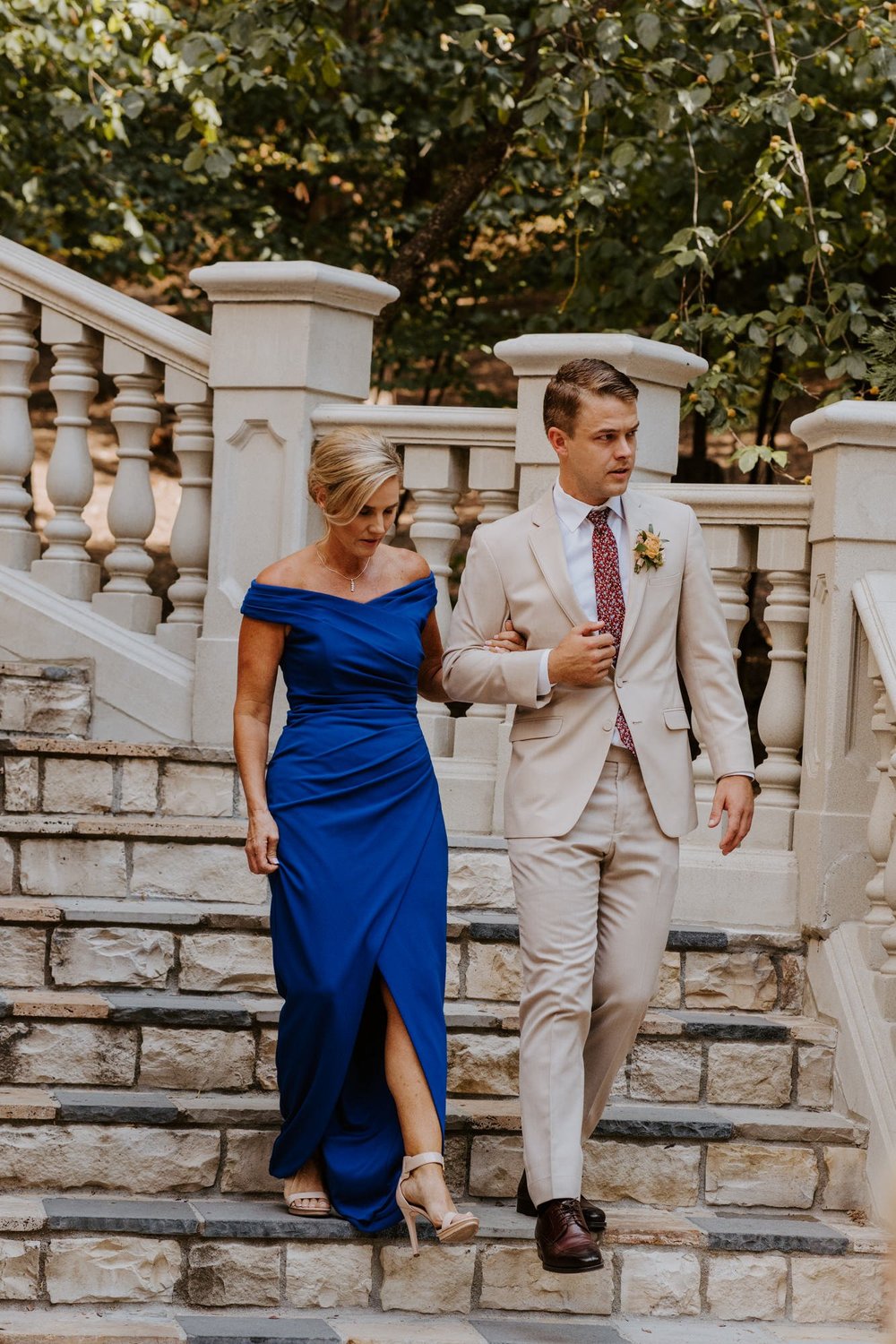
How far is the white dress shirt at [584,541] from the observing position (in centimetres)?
400

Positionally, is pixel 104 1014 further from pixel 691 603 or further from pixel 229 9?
pixel 229 9

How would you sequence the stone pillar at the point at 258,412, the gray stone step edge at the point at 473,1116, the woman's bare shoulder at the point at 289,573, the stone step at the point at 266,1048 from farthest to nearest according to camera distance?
1. the stone pillar at the point at 258,412
2. the stone step at the point at 266,1048
3. the gray stone step edge at the point at 473,1116
4. the woman's bare shoulder at the point at 289,573

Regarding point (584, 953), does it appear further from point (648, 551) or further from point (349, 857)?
point (648, 551)

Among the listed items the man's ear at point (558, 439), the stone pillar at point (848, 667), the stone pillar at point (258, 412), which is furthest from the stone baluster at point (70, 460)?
the stone pillar at point (848, 667)

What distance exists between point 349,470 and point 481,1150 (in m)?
1.71

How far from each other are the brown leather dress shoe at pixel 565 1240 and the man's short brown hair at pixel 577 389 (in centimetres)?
170

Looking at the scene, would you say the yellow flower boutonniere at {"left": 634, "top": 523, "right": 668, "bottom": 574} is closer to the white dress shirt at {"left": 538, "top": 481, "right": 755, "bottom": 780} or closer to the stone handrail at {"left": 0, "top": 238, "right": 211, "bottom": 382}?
the white dress shirt at {"left": 538, "top": 481, "right": 755, "bottom": 780}

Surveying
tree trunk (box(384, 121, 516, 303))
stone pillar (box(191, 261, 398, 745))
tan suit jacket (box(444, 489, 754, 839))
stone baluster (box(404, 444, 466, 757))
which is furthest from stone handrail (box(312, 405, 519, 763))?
tree trunk (box(384, 121, 516, 303))

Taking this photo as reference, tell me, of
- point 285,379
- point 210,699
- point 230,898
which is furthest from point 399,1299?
point 285,379

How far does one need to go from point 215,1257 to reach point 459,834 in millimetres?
1930

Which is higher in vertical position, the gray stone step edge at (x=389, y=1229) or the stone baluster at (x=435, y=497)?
the stone baluster at (x=435, y=497)

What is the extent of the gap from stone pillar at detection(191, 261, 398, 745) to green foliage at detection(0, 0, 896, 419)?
173cm

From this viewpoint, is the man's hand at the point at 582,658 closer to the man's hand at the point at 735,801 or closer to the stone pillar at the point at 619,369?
the man's hand at the point at 735,801

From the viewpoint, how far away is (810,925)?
498cm
